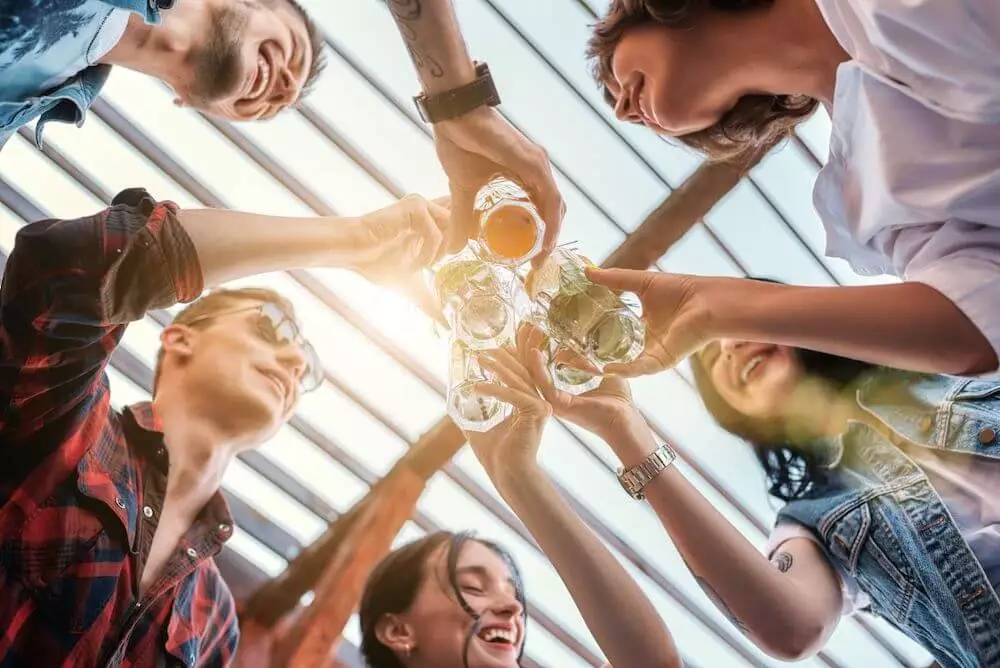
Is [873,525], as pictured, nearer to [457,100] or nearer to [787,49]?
[787,49]

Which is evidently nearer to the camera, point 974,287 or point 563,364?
point 974,287

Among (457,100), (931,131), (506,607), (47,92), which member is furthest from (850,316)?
(47,92)

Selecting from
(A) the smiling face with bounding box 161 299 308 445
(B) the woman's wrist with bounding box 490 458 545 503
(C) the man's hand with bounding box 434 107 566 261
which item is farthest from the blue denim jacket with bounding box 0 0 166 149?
(B) the woman's wrist with bounding box 490 458 545 503

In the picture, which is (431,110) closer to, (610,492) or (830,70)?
(830,70)

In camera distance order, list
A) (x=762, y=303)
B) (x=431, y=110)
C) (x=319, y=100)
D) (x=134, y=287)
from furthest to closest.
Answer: (x=319, y=100), (x=431, y=110), (x=134, y=287), (x=762, y=303)

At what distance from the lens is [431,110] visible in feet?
5.99

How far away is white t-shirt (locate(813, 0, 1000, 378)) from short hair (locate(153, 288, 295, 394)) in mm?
1838

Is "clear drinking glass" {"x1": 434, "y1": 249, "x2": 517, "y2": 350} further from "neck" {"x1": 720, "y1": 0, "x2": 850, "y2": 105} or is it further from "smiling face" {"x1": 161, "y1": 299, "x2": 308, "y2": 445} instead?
"smiling face" {"x1": 161, "y1": 299, "x2": 308, "y2": 445}

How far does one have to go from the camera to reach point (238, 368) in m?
2.35

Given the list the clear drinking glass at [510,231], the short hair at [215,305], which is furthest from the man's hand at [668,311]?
the short hair at [215,305]

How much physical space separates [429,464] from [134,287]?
2253mm

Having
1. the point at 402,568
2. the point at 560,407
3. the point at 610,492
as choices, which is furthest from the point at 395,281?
the point at 610,492

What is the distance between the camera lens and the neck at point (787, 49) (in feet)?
4.86

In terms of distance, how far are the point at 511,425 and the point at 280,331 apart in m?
1.07
